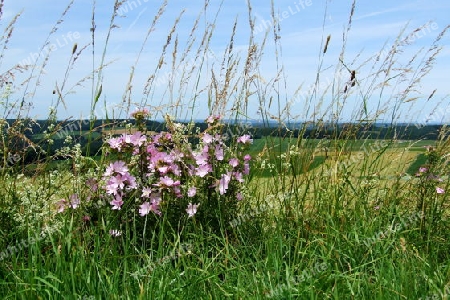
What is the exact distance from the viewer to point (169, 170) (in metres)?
3.21

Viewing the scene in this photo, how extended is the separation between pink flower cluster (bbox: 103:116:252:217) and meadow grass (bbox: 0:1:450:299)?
0.13 metres

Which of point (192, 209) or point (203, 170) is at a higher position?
point (203, 170)

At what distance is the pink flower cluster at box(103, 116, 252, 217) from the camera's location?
10.3 feet

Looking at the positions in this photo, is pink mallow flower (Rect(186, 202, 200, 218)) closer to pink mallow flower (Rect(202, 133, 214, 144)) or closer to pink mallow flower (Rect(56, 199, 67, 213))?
pink mallow flower (Rect(202, 133, 214, 144))

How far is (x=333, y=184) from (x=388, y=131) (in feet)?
2.82

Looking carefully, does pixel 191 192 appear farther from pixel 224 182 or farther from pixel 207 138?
pixel 207 138

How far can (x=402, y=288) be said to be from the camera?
2555mm

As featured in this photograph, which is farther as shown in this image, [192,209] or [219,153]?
[219,153]

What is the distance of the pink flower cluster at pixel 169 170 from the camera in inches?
124

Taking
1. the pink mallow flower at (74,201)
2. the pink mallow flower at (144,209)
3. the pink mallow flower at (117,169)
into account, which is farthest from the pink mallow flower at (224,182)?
the pink mallow flower at (74,201)

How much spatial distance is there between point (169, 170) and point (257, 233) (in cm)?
71

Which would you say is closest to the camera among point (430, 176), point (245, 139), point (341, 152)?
point (245, 139)

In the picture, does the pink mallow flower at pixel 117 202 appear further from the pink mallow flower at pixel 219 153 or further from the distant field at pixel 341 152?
the distant field at pixel 341 152

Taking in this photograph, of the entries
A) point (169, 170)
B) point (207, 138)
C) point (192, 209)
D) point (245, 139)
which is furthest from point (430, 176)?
point (169, 170)
